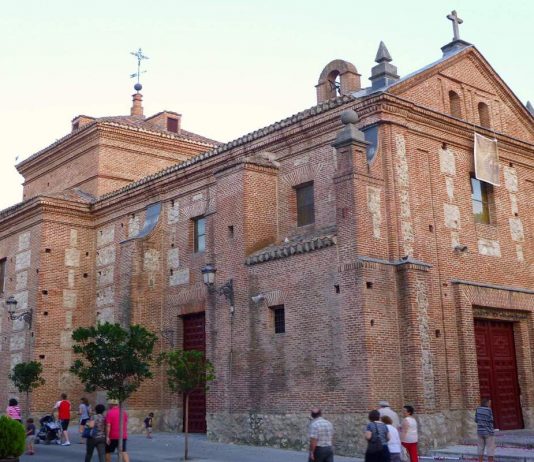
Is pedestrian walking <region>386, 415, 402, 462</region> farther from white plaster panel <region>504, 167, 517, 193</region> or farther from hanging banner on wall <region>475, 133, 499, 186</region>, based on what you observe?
white plaster panel <region>504, 167, 517, 193</region>

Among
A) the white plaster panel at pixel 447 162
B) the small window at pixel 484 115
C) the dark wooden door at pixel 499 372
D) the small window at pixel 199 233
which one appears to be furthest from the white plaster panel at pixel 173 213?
the dark wooden door at pixel 499 372

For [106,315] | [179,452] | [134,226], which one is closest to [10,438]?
[179,452]

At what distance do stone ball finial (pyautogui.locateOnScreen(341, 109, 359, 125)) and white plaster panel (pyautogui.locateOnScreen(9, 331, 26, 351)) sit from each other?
45.5ft

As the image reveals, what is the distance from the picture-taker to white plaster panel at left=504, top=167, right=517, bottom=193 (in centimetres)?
1972

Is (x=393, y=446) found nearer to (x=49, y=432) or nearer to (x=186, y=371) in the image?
(x=186, y=371)

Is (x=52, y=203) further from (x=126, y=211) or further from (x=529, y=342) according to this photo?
(x=529, y=342)

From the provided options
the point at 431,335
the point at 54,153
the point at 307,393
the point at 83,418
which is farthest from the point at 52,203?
the point at 431,335

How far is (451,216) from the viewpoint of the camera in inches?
705

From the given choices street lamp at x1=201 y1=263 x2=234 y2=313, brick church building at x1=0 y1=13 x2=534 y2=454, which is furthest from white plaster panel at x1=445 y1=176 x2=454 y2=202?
street lamp at x1=201 y1=263 x2=234 y2=313

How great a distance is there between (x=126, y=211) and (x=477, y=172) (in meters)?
11.8

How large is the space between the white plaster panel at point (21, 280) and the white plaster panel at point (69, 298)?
147 centimetres

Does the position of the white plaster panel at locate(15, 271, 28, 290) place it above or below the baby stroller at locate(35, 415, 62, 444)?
above

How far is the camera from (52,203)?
2478 centimetres

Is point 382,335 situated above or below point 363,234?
below
